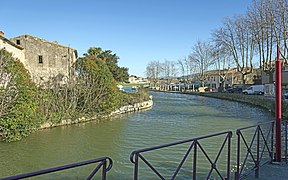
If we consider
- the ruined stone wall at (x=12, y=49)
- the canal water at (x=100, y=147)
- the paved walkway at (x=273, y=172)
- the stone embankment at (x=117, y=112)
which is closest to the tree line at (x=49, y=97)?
the stone embankment at (x=117, y=112)

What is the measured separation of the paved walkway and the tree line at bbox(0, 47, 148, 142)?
912cm

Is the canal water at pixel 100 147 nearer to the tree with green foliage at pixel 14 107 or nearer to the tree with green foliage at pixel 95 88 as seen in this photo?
the tree with green foliage at pixel 14 107

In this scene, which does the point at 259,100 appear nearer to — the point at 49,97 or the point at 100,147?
the point at 49,97

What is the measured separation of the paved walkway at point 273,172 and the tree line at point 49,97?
9.12 metres

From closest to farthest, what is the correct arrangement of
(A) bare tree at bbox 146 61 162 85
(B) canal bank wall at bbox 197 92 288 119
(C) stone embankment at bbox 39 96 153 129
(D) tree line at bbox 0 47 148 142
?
(D) tree line at bbox 0 47 148 142, (C) stone embankment at bbox 39 96 153 129, (B) canal bank wall at bbox 197 92 288 119, (A) bare tree at bbox 146 61 162 85

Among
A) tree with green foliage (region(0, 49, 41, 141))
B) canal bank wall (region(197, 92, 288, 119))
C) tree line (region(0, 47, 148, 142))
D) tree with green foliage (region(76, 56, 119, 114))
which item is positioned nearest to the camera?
tree with green foliage (region(0, 49, 41, 141))

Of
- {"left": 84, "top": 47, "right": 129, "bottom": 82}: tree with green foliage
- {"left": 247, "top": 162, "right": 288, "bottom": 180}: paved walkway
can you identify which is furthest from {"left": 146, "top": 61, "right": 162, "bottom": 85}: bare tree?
{"left": 247, "top": 162, "right": 288, "bottom": 180}: paved walkway

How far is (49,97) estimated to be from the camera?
14820 mm

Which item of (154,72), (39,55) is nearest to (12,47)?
(39,55)

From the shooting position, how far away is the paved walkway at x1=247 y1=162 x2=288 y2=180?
455 cm

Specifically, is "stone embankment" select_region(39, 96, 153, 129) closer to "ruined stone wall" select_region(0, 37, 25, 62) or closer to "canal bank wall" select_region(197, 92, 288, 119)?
"ruined stone wall" select_region(0, 37, 25, 62)

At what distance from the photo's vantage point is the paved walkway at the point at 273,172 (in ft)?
14.9

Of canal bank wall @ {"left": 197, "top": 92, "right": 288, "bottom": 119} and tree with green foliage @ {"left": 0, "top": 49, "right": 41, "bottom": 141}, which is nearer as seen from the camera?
tree with green foliage @ {"left": 0, "top": 49, "right": 41, "bottom": 141}

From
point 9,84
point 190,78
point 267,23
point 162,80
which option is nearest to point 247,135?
point 9,84
